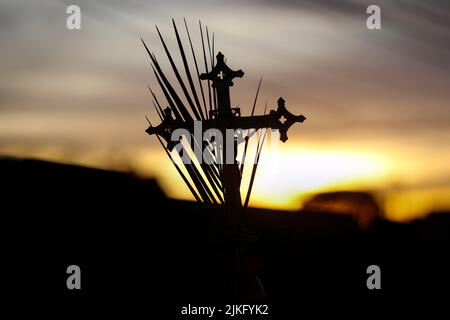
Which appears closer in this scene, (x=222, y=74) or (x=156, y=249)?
(x=222, y=74)

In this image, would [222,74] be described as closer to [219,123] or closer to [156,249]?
[219,123]

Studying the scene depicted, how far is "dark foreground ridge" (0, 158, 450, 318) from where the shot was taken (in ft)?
35.9

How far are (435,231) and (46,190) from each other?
21.4 feet

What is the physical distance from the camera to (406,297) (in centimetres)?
1239

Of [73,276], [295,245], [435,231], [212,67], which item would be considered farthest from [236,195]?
[435,231]

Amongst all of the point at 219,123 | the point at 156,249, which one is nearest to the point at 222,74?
the point at 219,123

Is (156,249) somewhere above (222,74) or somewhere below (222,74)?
below

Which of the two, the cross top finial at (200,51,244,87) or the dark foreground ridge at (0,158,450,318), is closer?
the cross top finial at (200,51,244,87)

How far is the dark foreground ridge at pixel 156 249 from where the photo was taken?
35.9ft

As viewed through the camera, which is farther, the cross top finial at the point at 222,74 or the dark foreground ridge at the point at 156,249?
the dark foreground ridge at the point at 156,249

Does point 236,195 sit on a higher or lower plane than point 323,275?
higher

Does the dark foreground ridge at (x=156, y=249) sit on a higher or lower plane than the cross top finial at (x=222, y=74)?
lower

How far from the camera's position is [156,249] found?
11758mm
